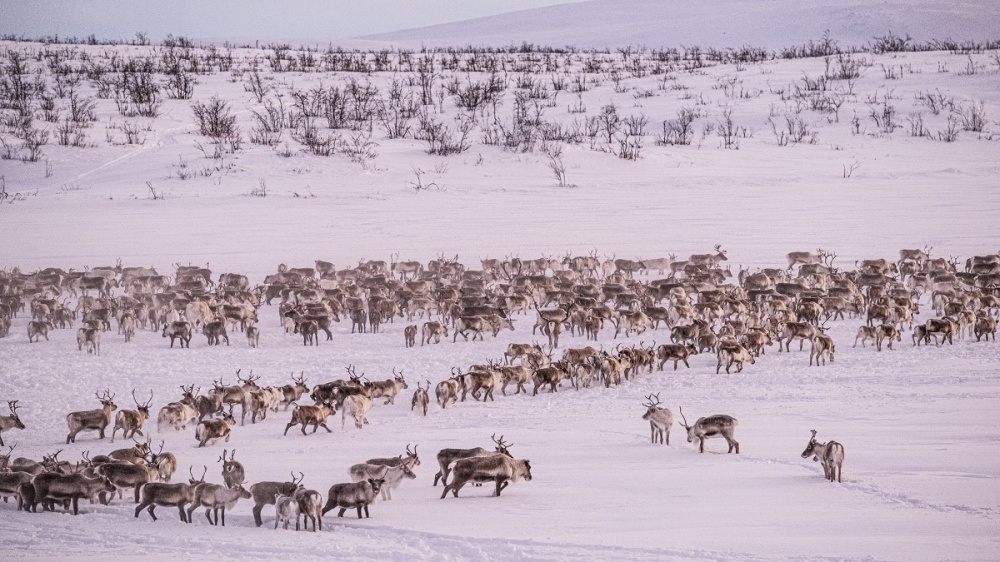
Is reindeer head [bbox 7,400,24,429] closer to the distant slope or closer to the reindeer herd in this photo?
the reindeer herd

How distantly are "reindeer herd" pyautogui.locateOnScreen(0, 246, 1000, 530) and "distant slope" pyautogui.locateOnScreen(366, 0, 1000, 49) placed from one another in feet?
270

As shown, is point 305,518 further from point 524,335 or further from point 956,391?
point 524,335

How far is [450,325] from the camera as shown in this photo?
70.2 ft

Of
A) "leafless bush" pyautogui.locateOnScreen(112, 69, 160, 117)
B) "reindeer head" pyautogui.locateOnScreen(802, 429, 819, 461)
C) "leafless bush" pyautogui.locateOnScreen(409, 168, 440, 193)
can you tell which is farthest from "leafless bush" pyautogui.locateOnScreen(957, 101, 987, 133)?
"reindeer head" pyautogui.locateOnScreen(802, 429, 819, 461)

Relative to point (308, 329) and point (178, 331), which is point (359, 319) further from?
point (178, 331)

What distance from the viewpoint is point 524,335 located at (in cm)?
1998

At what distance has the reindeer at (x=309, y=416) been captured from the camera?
13.1 m

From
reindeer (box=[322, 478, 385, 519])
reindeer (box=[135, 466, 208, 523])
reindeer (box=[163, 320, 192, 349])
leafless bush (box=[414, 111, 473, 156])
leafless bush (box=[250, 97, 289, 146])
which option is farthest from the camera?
leafless bush (box=[250, 97, 289, 146])

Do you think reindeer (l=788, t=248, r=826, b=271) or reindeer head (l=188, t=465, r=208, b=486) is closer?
reindeer head (l=188, t=465, r=208, b=486)

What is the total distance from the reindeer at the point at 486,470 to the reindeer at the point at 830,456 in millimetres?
3078

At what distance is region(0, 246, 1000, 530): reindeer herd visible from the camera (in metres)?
10.3

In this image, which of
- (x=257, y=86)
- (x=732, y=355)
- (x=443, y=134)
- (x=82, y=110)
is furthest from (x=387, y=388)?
(x=257, y=86)

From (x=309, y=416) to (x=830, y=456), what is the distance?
259 inches

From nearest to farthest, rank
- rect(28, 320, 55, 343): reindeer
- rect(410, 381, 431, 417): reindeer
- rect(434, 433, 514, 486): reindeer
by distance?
rect(434, 433, 514, 486): reindeer
rect(410, 381, 431, 417): reindeer
rect(28, 320, 55, 343): reindeer
